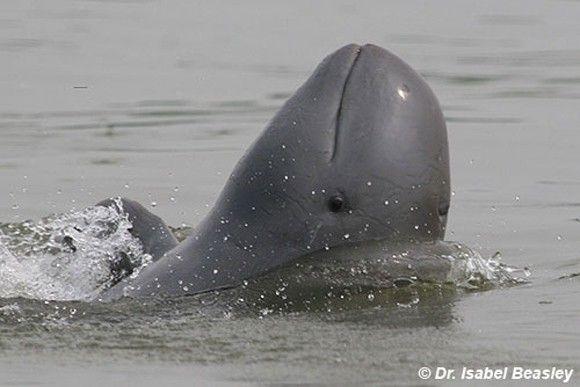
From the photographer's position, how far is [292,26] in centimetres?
1822

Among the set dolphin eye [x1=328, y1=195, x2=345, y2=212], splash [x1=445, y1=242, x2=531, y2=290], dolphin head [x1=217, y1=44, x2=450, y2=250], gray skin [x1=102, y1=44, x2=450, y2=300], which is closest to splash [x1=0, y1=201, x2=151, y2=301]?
gray skin [x1=102, y1=44, x2=450, y2=300]

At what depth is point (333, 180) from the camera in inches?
315

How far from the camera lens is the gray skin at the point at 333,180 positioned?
801 cm

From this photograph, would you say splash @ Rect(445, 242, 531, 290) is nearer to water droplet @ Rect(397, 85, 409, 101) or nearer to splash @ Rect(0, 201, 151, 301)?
water droplet @ Rect(397, 85, 409, 101)

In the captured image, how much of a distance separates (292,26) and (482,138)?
5.22 m

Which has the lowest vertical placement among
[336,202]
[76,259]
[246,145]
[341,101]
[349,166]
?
[246,145]

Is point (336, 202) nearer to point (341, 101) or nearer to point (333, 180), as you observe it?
point (333, 180)

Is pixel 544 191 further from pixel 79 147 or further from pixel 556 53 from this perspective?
pixel 556 53

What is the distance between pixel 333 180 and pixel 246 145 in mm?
5120

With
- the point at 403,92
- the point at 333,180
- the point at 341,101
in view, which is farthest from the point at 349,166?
the point at 403,92

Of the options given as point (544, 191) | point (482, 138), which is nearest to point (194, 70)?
point (482, 138)

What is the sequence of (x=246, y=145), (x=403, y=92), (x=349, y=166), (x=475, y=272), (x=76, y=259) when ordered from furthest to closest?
1. (x=246, y=145)
2. (x=76, y=259)
3. (x=475, y=272)
4. (x=403, y=92)
5. (x=349, y=166)

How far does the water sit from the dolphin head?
1.10 feet

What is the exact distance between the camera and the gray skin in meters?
8.01
